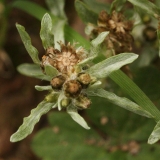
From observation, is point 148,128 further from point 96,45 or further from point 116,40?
point 96,45

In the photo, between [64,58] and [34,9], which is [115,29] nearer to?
[64,58]

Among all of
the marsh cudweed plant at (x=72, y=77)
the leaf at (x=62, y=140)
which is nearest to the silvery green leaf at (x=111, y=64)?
the marsh cudweed plant at (x=72, y=77)

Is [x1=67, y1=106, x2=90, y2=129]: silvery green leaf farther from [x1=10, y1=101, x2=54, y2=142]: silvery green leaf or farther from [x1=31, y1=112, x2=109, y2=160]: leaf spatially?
[x1=31, y1=112, x2=109, y2=160]: leaf

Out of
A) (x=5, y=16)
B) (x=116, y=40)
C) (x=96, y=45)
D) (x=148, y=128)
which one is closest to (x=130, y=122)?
(x=148, y=128)

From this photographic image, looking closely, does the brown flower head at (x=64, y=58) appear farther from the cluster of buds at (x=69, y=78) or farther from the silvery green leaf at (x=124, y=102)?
the silvery green leaf at (x=124, y=102)

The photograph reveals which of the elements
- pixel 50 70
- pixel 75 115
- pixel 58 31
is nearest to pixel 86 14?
pixel 58 31

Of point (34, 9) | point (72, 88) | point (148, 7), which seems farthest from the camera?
point (34, 9)
